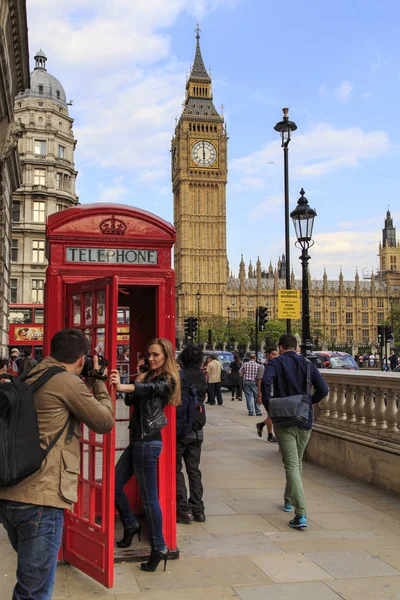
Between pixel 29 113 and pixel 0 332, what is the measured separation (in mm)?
27496

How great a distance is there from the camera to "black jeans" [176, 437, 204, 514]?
6.21 meters

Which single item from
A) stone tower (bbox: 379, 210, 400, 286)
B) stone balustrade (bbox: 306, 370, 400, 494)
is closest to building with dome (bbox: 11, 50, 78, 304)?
stone balustrade (bbox: 306, 370, 400, 494)

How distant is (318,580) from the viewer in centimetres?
455

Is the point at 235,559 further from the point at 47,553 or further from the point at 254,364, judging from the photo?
the point at 254,364

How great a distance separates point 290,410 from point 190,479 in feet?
4.12

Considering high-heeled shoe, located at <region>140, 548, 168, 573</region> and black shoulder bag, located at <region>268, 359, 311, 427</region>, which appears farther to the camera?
black shoulder bag, located at <region>268, 359, 311, 427</region>

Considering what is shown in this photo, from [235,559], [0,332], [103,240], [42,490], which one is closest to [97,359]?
[42,490]

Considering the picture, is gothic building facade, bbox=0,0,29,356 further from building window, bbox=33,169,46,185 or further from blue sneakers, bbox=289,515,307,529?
Answer: building window, bbox=33,169,46,185

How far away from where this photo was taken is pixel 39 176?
151 ft

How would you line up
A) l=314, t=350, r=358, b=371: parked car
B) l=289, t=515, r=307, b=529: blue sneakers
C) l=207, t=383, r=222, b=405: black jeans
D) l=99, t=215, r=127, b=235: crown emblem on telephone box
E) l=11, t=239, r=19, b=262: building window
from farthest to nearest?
l=11, t=239, r=19, b=262: building window → l=314, t=350, r=358, b=371: parked car → l=207, t=383, r=222, b=405: black jeans → l=289, t=515, r=307, b=529: blue sneakers → l=99, t=215, r=127, b=235: crown emblem on telephone box

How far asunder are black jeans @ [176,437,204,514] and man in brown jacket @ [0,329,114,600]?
3.13m

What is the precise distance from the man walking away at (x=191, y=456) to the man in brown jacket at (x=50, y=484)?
9.39 feet

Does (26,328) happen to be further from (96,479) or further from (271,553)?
(96,479)

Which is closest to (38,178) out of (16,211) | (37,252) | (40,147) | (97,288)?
(40,147)
